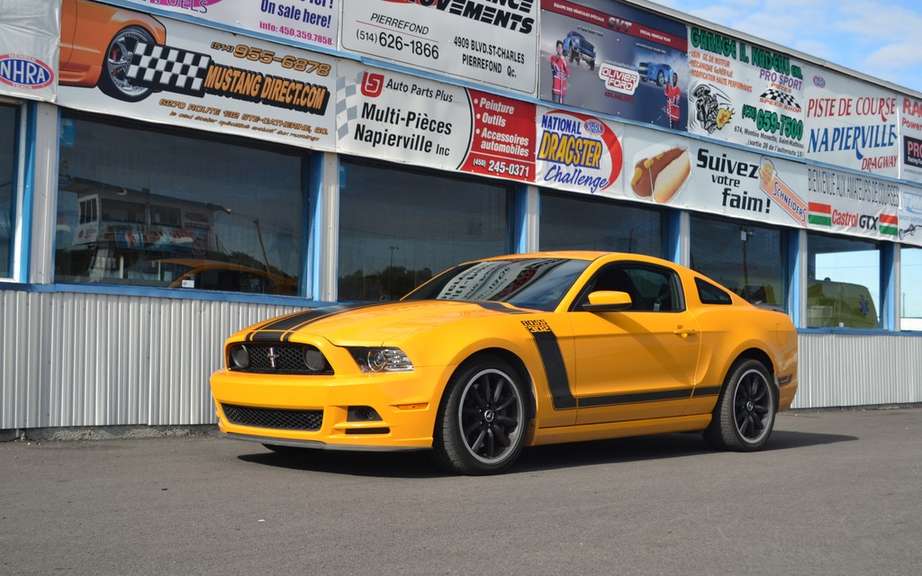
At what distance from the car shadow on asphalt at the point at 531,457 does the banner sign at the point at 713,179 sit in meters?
5.52

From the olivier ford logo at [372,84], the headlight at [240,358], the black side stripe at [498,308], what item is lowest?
the headlight at [240,358]

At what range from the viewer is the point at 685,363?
873 cm

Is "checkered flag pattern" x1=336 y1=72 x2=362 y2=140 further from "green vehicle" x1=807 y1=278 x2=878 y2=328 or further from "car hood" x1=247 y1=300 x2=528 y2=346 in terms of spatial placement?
"green vehicle" x1=807 y1=278 x2=878 y2=328

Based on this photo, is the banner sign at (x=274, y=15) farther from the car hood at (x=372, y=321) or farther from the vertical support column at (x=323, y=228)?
the car hood at (x=372, y=321)

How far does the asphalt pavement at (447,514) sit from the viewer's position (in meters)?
4.53

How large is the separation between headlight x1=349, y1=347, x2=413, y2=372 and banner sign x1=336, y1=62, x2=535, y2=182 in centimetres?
509

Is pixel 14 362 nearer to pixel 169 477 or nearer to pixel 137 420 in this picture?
pixel 137 420

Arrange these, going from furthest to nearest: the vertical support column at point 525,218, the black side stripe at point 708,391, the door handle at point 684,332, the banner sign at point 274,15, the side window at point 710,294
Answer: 1. the vertical support column at point 525,218
2. the banner sign at point 274,15
3. the side window at point 710,294
4. the black side stripe at point 708,391
5. the door handle at point 684,332

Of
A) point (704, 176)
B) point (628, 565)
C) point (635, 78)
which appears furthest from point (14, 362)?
point (704, 176)

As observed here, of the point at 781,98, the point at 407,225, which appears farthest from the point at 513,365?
the point at 781,98

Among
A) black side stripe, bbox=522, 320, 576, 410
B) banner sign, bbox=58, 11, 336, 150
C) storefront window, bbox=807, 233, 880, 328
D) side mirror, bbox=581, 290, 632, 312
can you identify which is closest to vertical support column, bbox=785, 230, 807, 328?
storefront window, bbox=807, 233, 880, 328

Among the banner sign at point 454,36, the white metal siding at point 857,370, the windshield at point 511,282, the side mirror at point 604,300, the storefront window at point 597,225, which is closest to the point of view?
the side mirror at point 604,300

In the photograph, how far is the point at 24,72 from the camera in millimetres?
9281

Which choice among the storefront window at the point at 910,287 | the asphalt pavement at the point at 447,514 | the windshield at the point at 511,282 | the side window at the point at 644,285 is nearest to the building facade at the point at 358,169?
the asphalt pavement at the point at 447,514
